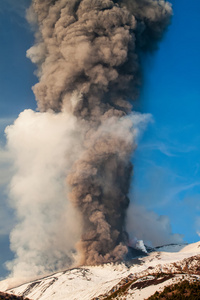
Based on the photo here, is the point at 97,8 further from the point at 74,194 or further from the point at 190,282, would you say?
the point at 190,282

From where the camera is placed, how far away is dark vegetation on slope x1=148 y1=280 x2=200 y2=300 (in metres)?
27.7

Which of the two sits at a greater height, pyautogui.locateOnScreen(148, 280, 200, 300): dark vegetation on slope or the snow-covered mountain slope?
the snow-covered mountain slope

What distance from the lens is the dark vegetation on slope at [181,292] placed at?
27661 millimetres

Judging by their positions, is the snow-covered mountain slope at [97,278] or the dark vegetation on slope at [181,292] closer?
the dark vegetation on slope at [181,292]

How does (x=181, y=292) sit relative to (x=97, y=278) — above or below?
below

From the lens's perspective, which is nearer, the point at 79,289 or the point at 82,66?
the point at 79,289

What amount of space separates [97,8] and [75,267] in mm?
47443

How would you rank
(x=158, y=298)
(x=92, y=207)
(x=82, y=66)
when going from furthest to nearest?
(x=82, y=66) → (x=92, y=207) → (x=158, y=298)

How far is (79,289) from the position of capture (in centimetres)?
5209

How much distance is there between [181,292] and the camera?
94.0 ft

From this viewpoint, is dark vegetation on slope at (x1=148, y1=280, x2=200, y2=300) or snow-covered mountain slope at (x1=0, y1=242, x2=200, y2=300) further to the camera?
snow-covered mountain slope at (x1=0, y1=242, x2=200, y2=300)

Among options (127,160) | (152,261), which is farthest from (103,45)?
(152,261)

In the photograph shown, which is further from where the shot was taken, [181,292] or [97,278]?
[97,278]

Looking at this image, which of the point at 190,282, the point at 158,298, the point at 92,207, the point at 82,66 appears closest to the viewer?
the point at 158,298
